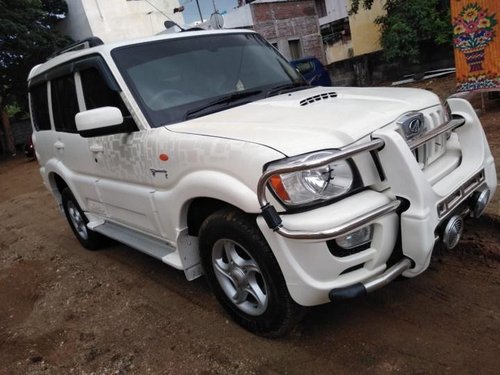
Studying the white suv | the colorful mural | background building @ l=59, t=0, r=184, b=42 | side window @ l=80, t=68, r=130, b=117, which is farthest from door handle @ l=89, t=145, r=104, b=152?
background building @ l=59, t=0, r=184, b=42

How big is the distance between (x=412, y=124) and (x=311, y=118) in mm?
589

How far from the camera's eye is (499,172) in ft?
15.5

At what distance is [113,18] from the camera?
71.2 ft

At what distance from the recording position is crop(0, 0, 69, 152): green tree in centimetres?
1709

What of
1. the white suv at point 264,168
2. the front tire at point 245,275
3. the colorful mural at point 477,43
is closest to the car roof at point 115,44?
the white suv at point 264,168

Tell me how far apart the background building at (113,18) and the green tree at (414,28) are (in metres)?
12.7

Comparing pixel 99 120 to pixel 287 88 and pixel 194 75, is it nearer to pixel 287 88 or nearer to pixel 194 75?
pixel 194 75

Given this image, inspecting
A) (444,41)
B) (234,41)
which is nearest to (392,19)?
(444,41)

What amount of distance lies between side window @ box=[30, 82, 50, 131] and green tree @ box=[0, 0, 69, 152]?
13.9m

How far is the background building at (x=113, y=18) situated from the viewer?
20797mm

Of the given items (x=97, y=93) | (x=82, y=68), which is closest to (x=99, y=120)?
(x=97, y=93)

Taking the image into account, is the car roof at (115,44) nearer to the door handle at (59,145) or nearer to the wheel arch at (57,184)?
the door handle at (59,145)

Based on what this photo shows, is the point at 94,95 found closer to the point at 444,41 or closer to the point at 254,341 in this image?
the point at 254,341

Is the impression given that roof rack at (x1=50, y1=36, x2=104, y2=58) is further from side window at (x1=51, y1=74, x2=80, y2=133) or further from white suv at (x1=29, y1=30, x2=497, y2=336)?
side window at (x1=51, y1=74, x2=80, y2=133)
